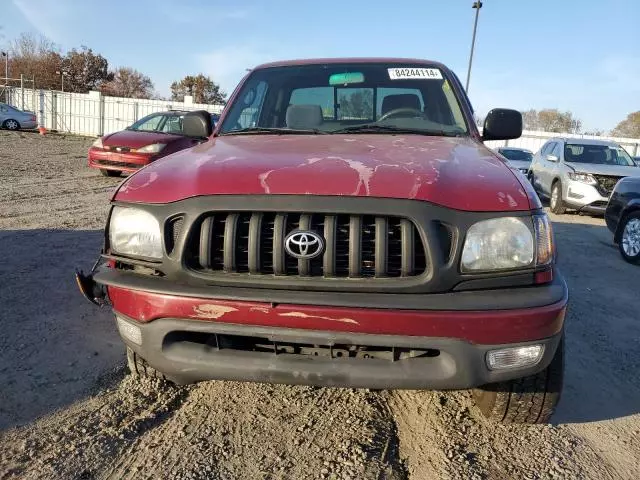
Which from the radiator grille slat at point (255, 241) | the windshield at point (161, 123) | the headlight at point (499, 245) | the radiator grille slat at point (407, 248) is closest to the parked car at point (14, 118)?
the windshield at point (161, 123)

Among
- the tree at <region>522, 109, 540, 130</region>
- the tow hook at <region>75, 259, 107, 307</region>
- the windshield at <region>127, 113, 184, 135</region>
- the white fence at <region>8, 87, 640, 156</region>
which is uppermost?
the tree at <region>522, 109, 540, 130</region>

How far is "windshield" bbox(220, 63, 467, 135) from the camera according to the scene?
11.1ft

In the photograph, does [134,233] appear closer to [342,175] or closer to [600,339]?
[342,175]

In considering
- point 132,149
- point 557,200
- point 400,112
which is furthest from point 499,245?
point 557,200

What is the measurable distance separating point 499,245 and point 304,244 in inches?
30.3

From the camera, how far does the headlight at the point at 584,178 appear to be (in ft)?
33.9

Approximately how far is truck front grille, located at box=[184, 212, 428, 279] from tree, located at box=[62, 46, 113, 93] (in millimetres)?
47446

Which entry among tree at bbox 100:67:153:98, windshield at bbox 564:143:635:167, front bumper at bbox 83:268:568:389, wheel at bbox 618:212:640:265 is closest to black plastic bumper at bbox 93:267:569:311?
front bumper at bbox 83:268:568:389

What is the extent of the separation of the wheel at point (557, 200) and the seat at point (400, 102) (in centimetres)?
848

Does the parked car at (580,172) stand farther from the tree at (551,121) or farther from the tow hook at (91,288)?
the tree at (551,121)

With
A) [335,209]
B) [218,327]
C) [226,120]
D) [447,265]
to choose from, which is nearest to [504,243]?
[447,265]

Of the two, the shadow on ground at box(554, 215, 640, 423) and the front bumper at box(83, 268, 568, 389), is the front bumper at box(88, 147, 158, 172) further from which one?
the front bumper at box(83, 268, 568, 389)

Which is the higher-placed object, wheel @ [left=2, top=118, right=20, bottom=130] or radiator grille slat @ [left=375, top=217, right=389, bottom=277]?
wheel @ [left=2, top=118, right=20, bottom=130]

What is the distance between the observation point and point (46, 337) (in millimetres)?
3303
